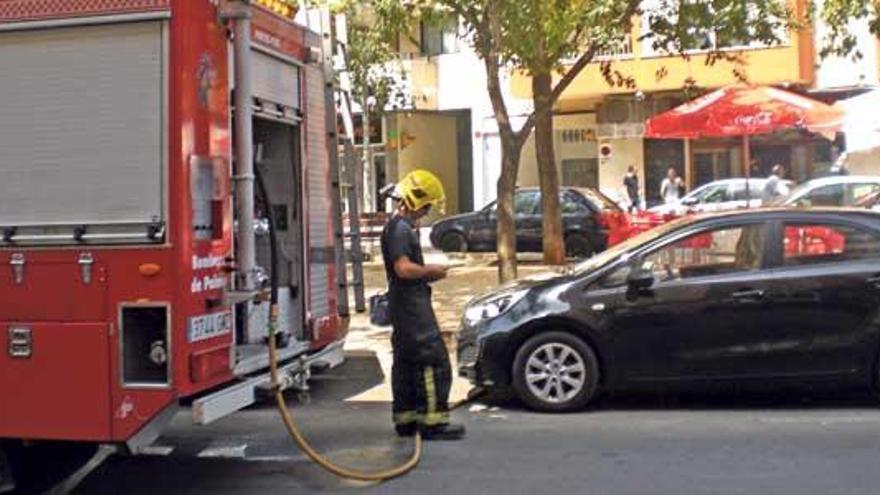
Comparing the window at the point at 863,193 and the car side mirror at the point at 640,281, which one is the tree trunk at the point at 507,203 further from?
the window at the point at 863,193

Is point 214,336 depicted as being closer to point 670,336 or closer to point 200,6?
point 200,6

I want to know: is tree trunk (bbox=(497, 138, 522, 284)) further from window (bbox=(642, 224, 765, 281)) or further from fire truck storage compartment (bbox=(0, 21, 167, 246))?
fire truck storage compartment (bbox=(0, 21, 167, 246))

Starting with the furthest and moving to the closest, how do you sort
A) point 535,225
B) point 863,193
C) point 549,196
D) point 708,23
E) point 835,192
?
point 535,225, point 549,196, point 863,193, point 835,192, point 708,23

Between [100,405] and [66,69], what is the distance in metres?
1.67

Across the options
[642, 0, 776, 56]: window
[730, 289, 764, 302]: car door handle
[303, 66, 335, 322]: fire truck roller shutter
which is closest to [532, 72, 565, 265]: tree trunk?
[642, 0, 776, 56]: window

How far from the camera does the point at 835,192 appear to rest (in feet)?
56.7

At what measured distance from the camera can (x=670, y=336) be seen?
8.33 metres

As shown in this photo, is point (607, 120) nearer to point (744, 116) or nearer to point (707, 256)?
point (744, 116)

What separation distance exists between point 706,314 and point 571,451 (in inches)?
66.4

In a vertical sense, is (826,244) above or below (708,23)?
below

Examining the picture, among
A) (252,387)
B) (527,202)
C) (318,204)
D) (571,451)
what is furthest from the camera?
(527,202)

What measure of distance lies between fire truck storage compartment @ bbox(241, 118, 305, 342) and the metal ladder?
495mm

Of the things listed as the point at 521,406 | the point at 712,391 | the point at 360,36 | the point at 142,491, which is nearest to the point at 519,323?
the point at 521,406

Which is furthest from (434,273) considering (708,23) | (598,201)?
(598,201)
